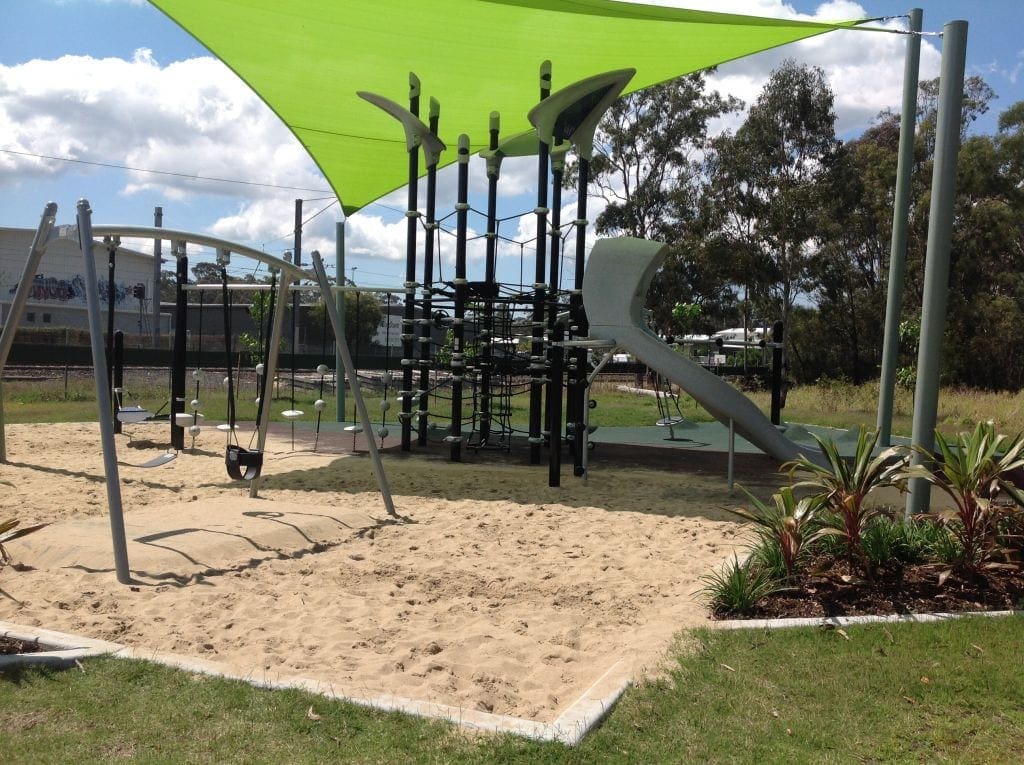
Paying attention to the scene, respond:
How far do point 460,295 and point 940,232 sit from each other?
20.4 feet

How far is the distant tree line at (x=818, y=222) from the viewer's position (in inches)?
1187

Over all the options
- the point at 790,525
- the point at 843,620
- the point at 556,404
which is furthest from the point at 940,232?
the point at 556,404

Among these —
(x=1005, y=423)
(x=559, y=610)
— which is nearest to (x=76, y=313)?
(x=1005, y=423)

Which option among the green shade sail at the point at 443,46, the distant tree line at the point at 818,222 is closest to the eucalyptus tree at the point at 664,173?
the distant tree line at the point at 818,222

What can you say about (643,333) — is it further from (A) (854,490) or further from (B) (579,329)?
(A) (854,490)

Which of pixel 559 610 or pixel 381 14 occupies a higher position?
pixel 381 14

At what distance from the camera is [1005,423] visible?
17328 mm

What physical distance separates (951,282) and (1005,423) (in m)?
15.2

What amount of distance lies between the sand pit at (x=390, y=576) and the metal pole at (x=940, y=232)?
1660mm

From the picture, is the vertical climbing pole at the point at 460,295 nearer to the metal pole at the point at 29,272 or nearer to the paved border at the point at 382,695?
the metal pole at the point at 29,272

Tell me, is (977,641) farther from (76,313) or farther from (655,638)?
(76,313)

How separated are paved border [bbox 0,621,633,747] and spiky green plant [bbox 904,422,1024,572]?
2486mm

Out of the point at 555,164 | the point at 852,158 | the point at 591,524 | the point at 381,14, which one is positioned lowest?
the point at 591,524

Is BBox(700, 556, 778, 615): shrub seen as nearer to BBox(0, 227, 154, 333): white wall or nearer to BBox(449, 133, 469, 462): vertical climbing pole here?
BBox(449, 133, 469, 462): vertical climbing pole
